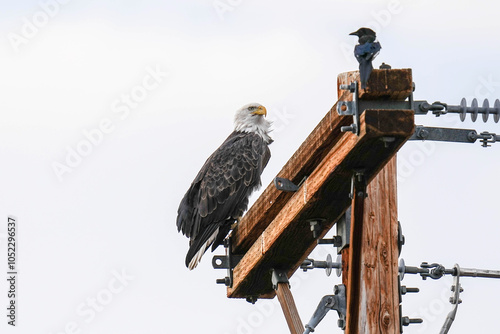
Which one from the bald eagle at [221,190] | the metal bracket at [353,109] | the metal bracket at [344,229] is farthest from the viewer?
the bald eagle at [221,190]

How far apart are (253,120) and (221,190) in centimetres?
125

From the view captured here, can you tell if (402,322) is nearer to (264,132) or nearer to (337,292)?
(337,292)

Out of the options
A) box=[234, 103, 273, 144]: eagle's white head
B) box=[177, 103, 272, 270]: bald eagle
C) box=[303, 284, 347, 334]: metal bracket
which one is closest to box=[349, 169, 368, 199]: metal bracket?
box=[303, 284, 347, 334]: metal bracket

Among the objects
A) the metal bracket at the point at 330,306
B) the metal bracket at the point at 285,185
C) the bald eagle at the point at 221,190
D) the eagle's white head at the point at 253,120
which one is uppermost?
the eagle's white head at the point at 253,120

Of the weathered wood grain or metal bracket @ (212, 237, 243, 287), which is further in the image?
metal bracket @ (212, 237, 243, 287)

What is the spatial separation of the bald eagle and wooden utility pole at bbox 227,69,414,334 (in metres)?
2.03

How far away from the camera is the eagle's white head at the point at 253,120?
1043cm

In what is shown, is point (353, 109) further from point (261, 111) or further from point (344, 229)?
point (261, 111)

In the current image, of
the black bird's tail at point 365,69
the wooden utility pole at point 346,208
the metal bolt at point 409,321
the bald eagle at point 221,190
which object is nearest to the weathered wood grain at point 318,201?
the wooden utility pole at point 346,208

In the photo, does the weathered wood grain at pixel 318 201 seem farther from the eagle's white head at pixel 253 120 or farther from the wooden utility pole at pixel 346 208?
the eagle's white head at pixel 253 120

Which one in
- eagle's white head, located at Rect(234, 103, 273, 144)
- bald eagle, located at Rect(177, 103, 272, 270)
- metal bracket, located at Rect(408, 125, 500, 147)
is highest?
eagle's white head, located at Rect(234, 103, 273, 144)

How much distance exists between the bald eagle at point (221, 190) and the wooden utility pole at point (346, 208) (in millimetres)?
2032

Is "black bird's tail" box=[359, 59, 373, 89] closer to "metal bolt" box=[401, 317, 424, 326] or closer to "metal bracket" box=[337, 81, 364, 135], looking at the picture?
"metal bracket" box=[337, 81, 364, 135]

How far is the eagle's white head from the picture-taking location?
411 inches
